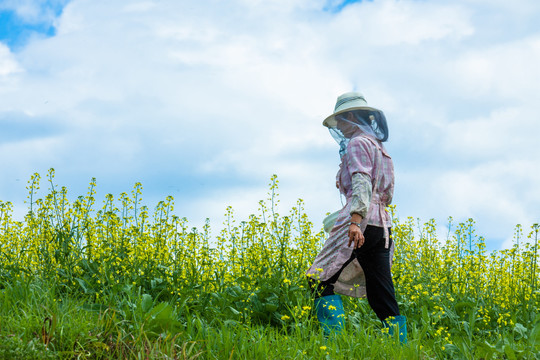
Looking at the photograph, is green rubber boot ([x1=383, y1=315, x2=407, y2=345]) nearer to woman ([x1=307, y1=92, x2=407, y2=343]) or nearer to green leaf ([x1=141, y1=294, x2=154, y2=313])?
woman ([x1=307, y1=92, x2=407, y2=343])

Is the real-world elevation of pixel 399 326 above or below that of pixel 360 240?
below

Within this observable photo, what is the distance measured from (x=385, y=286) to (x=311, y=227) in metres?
1.92

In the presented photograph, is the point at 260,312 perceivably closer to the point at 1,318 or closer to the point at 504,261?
the point at 1,318

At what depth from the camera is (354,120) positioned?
15.6 ft

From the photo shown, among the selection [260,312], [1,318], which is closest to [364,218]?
[260,312]

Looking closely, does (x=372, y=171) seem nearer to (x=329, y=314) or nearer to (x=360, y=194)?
(x=360, y=194)

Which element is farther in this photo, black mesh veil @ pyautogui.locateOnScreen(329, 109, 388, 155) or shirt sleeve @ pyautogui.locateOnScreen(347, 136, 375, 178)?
black mesh veil @ pyautogui.locateOnScreen(329, 109, 388, 155)

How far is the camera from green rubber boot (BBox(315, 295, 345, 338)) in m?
4.22

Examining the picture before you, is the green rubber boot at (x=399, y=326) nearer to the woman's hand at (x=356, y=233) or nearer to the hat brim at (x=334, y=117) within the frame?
the woman's hand at (x=356, y=233)

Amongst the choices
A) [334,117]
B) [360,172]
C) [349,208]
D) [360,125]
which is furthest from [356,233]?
[334,117]

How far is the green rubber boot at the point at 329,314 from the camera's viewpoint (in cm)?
422

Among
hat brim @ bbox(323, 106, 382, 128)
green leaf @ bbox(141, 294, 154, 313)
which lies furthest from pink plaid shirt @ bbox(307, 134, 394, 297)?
green leaf @ bbox(141, 294, 154, 313)

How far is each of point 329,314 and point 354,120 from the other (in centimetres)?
157

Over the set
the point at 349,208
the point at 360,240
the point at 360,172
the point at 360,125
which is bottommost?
the point at 360,240
